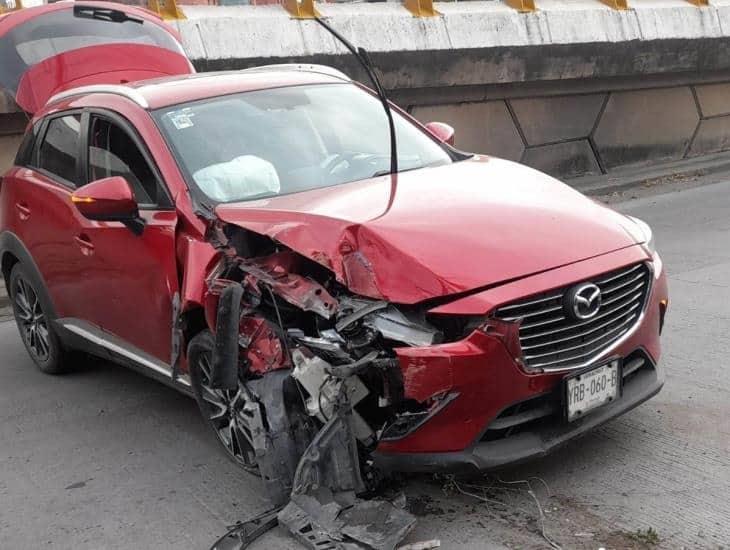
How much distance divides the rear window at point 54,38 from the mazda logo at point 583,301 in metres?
4.41

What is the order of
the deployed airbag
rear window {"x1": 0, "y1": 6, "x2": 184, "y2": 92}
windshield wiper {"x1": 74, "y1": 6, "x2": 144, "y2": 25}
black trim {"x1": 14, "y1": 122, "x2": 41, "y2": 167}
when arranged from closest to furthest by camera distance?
the deployed airbag, black trim {"x1": 14, "y1": 122, "x2": 41, "y2": 167}, rear window {"x1": 0, "y1": 6, "x2": 184, "y2": 92}, windshield wiper {"x1": 74, "y1": 6, "x2": 144, "y2": 25}

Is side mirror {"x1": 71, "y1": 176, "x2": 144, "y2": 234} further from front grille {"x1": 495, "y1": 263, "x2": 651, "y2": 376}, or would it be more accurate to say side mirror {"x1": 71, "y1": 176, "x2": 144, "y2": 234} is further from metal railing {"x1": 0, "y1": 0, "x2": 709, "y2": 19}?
metal railing {"x1": 0, "y1": 0, "x2": 709, "y2": 19}

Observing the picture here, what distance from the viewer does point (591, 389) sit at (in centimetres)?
347

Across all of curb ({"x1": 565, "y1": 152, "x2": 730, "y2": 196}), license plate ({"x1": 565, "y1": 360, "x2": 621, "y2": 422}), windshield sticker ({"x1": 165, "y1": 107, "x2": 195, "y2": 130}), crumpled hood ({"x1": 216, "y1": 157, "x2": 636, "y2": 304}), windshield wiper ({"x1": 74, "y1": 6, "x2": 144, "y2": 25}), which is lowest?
curb ({"x1": 565, "y1": 152, "x2": 730, "y2": 196})

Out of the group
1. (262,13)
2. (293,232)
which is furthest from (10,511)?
(262,13)

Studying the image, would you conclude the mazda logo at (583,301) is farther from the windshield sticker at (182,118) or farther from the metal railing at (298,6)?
the metal railing at (298,6)

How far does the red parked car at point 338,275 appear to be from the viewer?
129 inches

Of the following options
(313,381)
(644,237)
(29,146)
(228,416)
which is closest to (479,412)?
(313,381)

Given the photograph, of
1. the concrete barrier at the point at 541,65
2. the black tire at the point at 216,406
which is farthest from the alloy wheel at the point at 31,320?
the concrete barrier at the point at 541,65

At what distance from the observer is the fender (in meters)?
5.61

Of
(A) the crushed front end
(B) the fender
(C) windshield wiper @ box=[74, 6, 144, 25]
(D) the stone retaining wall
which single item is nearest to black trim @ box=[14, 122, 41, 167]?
(B) the fender

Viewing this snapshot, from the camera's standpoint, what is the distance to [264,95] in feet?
16.0

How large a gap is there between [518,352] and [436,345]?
0.30 m

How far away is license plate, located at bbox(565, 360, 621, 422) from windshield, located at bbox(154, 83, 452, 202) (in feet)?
4.94
